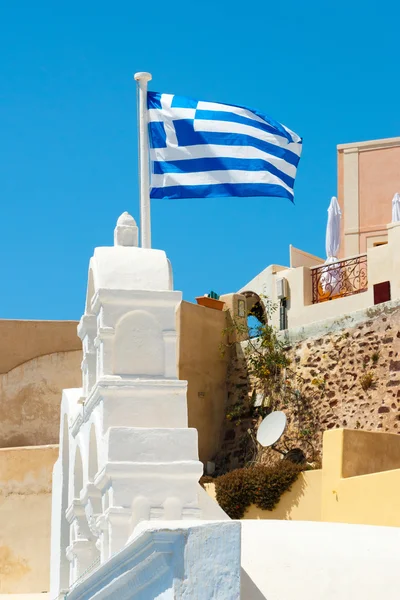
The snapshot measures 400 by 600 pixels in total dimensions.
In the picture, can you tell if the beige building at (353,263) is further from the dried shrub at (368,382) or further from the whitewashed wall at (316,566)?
the whitewashed wall at (316,566)

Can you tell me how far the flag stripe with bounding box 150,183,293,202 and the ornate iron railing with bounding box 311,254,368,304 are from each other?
11.4 meters

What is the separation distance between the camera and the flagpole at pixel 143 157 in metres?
11.4

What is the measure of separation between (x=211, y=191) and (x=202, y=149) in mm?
435

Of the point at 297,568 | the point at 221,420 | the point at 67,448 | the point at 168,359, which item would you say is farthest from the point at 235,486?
the point at 297,568

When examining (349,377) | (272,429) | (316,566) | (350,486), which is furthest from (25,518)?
(316,566)

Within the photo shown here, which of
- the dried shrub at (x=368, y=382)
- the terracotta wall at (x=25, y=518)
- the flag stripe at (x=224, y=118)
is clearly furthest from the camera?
the dried shrub at (x=368, y=382)

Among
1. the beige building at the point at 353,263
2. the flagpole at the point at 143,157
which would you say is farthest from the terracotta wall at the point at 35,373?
the flagpole at the point at 143,157

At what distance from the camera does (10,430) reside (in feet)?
72.4

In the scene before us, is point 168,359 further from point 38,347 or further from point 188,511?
point 38,347

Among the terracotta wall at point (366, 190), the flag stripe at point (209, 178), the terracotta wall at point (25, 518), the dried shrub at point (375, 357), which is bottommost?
the terracotta wall at point (25, 518)

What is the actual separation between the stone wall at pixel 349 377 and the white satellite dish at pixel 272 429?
34.2 inches

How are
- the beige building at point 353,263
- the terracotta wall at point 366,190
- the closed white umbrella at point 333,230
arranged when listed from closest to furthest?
the beige building at point 353,263 → the closed white umbrella at point 333,230 → the terracotta wall at point 366,190

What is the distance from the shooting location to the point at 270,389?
23.4m

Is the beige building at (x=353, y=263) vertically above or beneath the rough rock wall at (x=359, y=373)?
above
